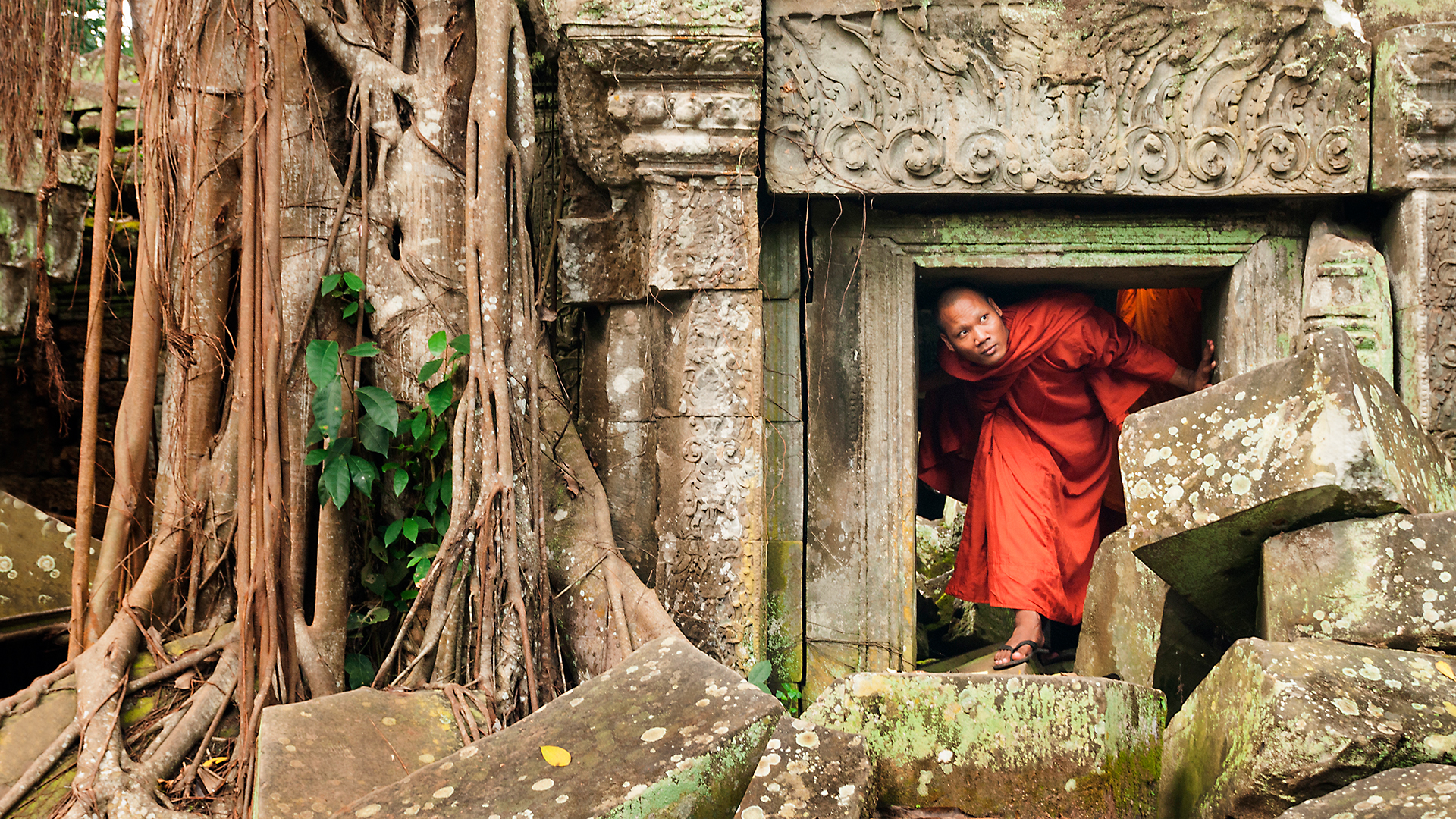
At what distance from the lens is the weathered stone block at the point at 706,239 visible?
135 inches

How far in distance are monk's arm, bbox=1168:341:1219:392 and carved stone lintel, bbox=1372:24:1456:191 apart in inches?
33.4

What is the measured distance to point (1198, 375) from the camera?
4105mm

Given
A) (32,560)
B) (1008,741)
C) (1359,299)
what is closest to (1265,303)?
(1359,299)

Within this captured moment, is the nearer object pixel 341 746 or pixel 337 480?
pixel 341 746

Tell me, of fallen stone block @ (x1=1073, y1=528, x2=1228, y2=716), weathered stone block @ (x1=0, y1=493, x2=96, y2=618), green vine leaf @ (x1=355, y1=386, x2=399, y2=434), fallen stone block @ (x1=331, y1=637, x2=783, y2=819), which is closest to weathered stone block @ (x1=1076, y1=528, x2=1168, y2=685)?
fallen stone block @ (x1=1073, y1=528, x2=1228, y2=716)

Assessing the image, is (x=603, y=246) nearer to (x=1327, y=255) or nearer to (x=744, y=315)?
(x=744, y=315)

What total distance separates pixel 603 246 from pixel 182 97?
4.76ft

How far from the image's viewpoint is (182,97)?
324cm

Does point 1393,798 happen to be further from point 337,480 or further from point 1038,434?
point 1038,434

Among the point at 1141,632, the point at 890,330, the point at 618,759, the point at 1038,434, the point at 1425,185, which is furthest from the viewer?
the point at 1038,434

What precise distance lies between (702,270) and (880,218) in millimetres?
807

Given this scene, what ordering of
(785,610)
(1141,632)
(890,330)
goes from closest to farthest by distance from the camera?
(1141,632) < (785,610) < (890,330)

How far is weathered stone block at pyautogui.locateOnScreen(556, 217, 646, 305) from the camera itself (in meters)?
3.70

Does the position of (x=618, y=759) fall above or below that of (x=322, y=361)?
→ below
